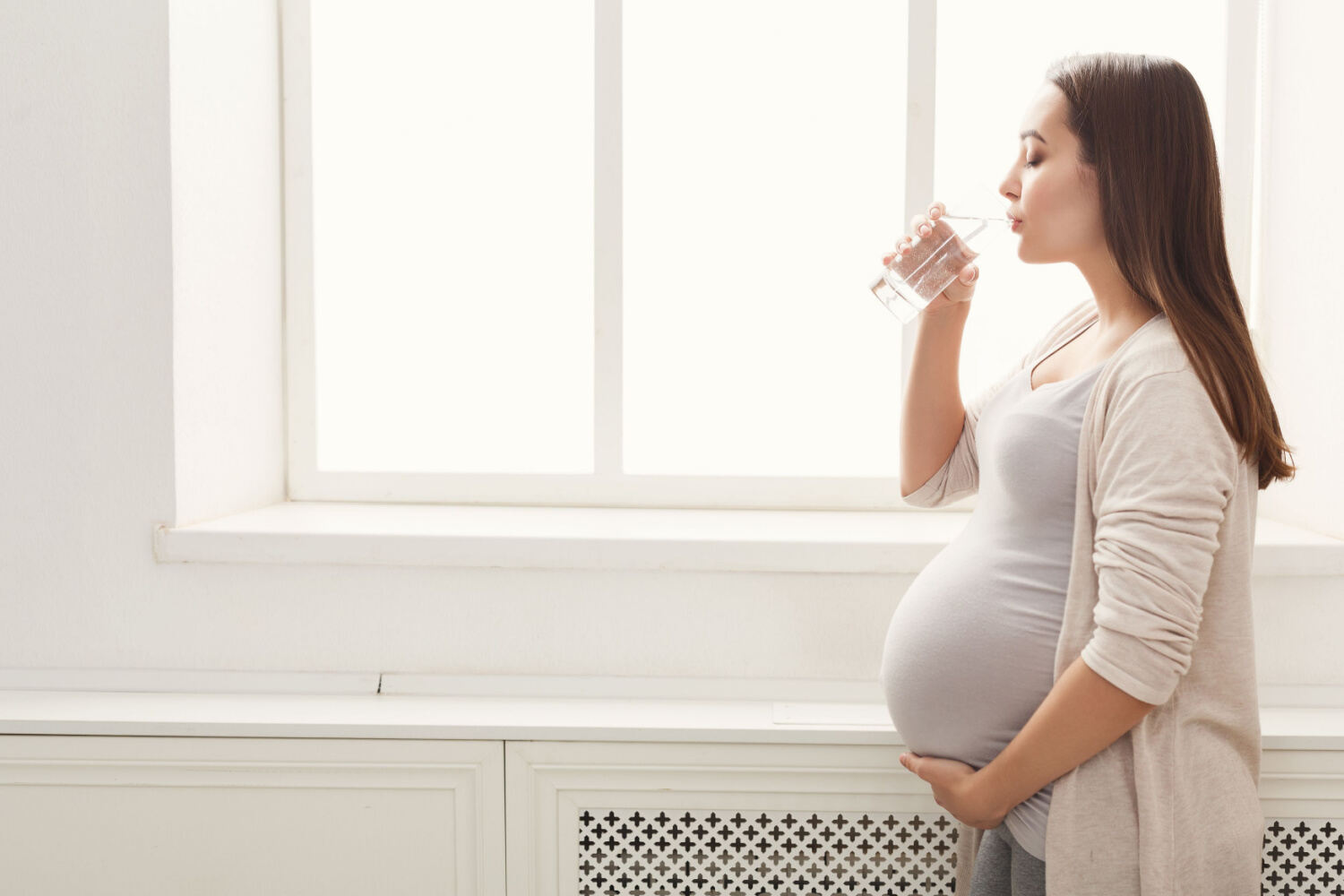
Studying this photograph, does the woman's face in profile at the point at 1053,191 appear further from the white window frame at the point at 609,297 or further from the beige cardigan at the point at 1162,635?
the white window frame at the point at 609,297

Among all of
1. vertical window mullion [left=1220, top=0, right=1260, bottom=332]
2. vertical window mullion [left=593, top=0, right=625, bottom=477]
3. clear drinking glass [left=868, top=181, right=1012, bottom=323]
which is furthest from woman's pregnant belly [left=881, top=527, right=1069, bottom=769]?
vertical window mullion [left=1220, top=0, right=1260, bottom=332]

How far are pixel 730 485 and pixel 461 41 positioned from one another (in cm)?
84

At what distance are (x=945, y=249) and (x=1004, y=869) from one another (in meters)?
0.64

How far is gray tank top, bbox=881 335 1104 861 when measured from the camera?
0.97m

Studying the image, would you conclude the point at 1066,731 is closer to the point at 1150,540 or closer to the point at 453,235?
the point at 1150,540

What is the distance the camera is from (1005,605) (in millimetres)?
996

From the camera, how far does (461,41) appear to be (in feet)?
5.62

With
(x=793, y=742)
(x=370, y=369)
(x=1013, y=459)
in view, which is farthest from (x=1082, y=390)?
(x=370, y=369)

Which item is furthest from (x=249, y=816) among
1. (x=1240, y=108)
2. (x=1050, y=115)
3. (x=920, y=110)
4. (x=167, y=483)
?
(x=1240, y=108)

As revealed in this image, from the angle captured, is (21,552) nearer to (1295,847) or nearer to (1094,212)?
(1094,212)

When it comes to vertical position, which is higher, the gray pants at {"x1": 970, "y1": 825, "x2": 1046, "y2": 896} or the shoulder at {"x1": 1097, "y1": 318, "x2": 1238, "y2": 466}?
the shoulder at {"x1": 1097, "y1": 318, "x2": 1238, "y2": 466}

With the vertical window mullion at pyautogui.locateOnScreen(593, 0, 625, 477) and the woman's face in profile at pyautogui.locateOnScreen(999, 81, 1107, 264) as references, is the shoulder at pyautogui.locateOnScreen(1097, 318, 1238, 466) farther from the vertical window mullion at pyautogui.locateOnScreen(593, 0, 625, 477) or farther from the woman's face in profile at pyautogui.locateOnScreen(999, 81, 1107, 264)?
the vertical window mullion at pyautogui.locateOnScreen(593, 0, 625, 477)

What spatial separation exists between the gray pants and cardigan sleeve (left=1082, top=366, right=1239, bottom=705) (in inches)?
9.0

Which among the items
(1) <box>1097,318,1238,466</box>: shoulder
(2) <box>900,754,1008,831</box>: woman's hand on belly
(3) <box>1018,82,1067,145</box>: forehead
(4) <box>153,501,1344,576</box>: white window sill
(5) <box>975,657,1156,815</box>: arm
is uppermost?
(3) <box>1018,82,1067,145</box>: forehead
